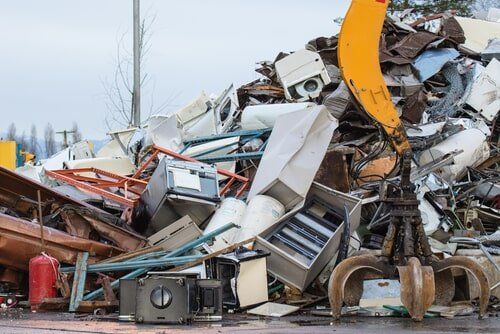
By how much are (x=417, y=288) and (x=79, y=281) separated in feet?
11.1

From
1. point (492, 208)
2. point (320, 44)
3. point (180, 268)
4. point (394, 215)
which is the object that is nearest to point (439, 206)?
point (492, 208)

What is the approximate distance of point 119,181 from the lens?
35.1ft

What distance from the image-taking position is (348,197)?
8766 millimetres

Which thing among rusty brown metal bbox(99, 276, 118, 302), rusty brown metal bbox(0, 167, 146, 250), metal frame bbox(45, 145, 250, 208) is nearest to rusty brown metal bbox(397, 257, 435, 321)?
rusty brown metal bbox(99, 276, 118, 302)

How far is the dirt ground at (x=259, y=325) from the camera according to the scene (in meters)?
6.02

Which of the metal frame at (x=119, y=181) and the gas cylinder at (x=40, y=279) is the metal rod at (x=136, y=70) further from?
the gas cylinder at (x=40, y=279)

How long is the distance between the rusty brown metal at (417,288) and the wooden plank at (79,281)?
3.10m

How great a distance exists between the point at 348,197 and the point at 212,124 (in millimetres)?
3953

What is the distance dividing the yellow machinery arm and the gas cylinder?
338 cm

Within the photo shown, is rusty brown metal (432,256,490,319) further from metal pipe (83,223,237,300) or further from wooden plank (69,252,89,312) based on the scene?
wooden plank (69,252,89,312)

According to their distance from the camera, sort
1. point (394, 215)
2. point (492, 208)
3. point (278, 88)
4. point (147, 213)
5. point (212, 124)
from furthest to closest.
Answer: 1. point (278, 88)
2. point (212, 124)
3. point (492, 208)
4. point (147, 213)
5. point (394, 215)

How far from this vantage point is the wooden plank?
25.8 ft

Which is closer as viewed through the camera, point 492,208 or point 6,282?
point 6,282

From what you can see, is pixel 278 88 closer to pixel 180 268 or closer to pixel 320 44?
pixel 320 44
